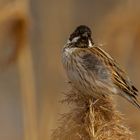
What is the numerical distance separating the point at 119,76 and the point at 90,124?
826 mm

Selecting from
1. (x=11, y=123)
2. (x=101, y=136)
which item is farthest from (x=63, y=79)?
(x=11, y=123)

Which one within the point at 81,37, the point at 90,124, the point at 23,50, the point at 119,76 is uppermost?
the point at 81,37

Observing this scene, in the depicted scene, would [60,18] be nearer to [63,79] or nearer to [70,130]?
[63,79]

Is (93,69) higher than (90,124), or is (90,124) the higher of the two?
(93,69)

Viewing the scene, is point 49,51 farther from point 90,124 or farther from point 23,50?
point 90,124

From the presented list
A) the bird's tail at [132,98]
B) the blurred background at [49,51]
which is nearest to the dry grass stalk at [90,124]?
the blurred background at [49,51]

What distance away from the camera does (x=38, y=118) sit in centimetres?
267

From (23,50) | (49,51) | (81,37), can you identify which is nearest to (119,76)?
Answer: (81,37)

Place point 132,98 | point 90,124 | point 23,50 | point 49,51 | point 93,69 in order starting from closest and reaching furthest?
point 90,124 → point 23,50 → point 49,51 → point 132,98 → point 93,69

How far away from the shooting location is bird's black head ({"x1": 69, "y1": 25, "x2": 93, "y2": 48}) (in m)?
2.91

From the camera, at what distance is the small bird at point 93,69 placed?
2996mm

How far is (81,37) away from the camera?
299cm

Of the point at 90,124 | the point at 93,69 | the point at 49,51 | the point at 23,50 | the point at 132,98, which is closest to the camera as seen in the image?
the point at 90,124

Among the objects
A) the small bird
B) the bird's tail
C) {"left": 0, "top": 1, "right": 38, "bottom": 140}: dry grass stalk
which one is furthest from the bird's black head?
{"left": 0, "top": 1, "right": 38, "bottom": 140}: dry grass stalk
